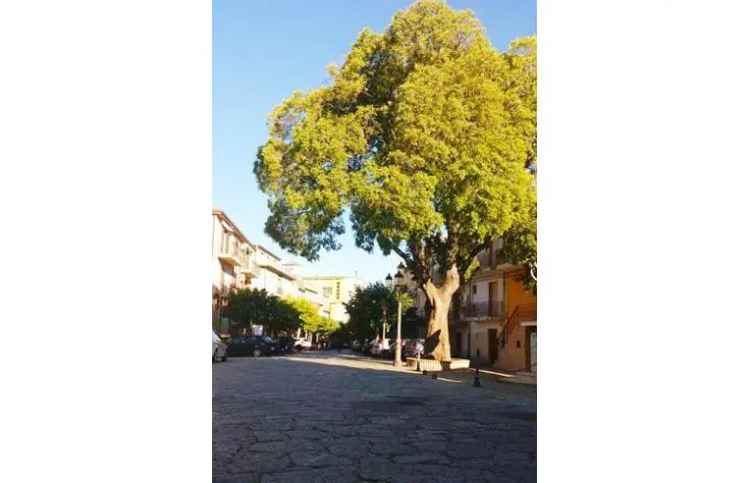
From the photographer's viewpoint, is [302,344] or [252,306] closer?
[252,306]

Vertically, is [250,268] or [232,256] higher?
[232,256]

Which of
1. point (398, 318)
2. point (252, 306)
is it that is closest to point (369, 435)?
point (398, 318)

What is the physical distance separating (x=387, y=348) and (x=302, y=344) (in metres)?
2.53

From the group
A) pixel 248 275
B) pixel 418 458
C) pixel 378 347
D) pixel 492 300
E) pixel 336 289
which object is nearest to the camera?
pixel 418 458

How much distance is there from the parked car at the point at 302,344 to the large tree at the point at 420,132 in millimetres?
10203

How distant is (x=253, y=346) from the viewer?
17.2 metres

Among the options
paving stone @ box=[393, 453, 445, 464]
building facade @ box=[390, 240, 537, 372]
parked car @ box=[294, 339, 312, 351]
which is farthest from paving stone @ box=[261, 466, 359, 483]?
parked car @ box=[294, 339, 312, 351]

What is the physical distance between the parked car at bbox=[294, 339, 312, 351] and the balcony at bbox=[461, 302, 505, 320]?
514 cm

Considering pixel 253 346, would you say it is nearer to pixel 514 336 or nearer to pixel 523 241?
pixel 514 336

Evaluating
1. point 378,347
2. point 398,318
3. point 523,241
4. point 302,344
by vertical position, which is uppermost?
point 523,241

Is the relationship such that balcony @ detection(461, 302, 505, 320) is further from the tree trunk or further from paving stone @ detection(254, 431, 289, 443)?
paving stone @ detection(254, 431, 289, 443)

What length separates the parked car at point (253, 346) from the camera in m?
16.8
